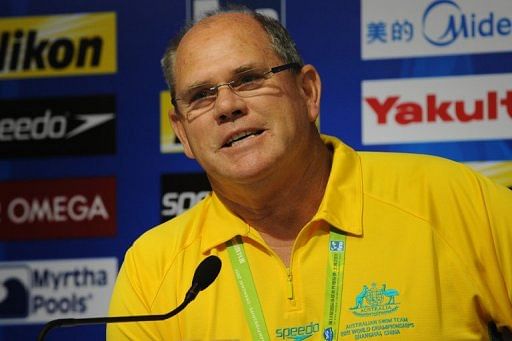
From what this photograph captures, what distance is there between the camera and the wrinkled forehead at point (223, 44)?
88.8 inches

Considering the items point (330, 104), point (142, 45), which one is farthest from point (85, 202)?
point (330, 104)

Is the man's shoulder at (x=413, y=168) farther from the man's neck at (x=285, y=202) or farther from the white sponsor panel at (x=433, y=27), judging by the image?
the white sponsor panel at (x=433, y=27)

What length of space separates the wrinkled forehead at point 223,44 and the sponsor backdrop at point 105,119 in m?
0.75

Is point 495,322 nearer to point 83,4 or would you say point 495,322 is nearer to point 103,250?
point 103,250

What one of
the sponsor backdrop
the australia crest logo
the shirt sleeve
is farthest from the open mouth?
the sponsor backdrop

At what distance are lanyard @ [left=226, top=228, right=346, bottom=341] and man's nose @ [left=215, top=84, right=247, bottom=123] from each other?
12.8 inches

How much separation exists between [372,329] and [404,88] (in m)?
1.05

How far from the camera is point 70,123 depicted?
10.5 feet

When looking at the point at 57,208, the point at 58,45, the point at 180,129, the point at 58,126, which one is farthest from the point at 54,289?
the point at 180,129

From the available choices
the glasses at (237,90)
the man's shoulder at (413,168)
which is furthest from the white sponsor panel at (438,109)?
the glasses at (237,90)

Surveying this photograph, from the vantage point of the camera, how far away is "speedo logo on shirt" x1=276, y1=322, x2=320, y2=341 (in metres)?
2.17

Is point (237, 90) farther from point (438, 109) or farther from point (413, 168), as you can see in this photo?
point (438, 109)

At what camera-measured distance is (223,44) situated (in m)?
2.27

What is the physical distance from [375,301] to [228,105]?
1.74 feet
